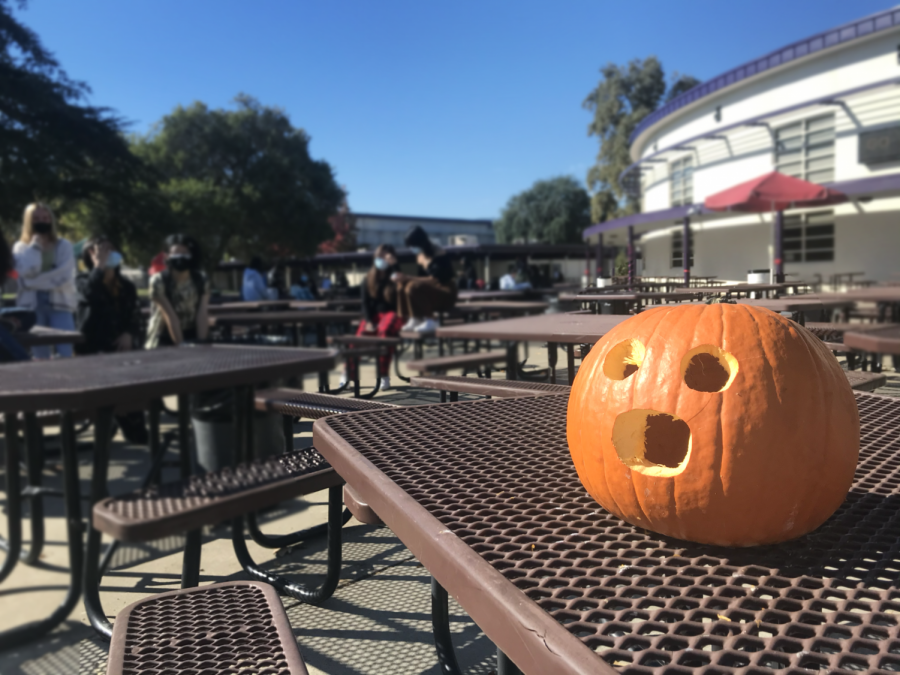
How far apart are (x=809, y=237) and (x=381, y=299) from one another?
45.2 ft

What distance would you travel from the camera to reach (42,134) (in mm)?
17969

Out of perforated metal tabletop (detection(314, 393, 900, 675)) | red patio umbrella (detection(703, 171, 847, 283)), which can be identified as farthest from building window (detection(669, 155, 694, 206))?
perforated metal tabletop (detection(314, 393, 900, 675))

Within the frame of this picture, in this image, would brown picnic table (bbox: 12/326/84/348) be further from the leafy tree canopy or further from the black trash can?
the leafy tree canopy

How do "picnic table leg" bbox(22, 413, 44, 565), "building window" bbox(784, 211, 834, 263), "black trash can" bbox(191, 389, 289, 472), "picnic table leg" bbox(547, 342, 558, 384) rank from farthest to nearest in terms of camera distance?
1. "building window" bbox(784, 211, 834, 263)
2. "black trash can" bbox(191, 389, 289, 472)
3. "picnic table leg" bbox(22, 413, 44, 565)
4. "picnic table leg" bbox(547, 342, 558, 384)

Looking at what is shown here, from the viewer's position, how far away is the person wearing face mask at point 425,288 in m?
6.31

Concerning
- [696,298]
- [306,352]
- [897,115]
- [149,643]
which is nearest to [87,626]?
[149,643]

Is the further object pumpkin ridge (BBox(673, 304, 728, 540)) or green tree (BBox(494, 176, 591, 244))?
green tree (BBox(494, 176, 591, 244))

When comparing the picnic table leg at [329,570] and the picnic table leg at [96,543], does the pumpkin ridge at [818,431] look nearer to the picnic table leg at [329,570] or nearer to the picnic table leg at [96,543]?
the picnic table leg at [329,570]

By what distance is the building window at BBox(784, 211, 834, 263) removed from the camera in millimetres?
15922

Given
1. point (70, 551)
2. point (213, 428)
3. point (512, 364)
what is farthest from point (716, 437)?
point (213, 428)

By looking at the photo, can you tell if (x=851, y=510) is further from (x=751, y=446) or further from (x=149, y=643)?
(x=149, y=643)

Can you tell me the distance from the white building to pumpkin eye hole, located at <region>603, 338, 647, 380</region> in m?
11.8

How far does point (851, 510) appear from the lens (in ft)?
3.41

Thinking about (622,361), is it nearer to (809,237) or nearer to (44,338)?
(44,338)
